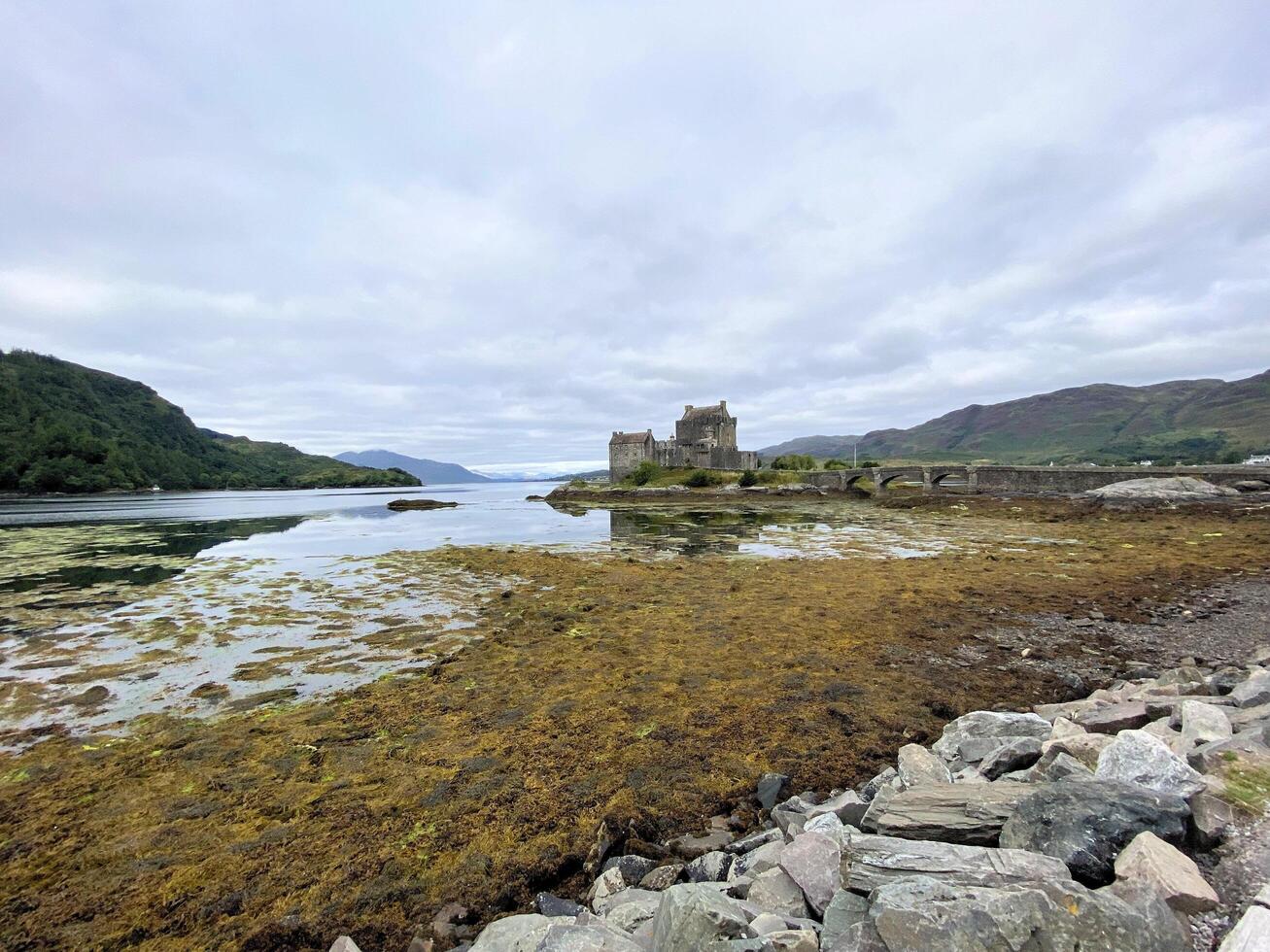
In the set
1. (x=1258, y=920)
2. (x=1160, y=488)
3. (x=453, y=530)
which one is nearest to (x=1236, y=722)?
(x=1258, y=920)

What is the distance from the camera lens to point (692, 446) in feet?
312

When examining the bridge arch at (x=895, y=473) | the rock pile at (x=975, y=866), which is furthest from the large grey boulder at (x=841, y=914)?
the bridge arch at (x=895, y=473)

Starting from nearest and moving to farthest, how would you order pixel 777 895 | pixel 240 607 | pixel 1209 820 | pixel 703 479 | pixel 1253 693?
pixel 1209 820
pixel 777 895
pixel 1253 693
pixel 240 607
pixel 703 479

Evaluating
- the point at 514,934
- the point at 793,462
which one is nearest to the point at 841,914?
the point at 514,934

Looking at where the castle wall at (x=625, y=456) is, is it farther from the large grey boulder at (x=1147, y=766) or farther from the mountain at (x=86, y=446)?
the mountain at (x=86, y=446)

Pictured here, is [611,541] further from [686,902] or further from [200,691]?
[686,902]

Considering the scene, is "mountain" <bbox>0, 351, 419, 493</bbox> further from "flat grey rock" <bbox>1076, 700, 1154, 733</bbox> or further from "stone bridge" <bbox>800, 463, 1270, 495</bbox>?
"flat grey rock" <bbox>1076, 700, 1154, 733</bbox>

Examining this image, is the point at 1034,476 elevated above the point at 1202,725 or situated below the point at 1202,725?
below

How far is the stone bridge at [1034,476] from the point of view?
48188 mm

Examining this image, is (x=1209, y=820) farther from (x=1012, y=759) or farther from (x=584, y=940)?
(x=584, y=940)

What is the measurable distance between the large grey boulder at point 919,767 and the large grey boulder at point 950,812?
912 millimetres

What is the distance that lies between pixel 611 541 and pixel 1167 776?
2670 cm

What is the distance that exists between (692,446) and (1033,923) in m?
93.3

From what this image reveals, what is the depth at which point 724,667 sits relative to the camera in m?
8.91
